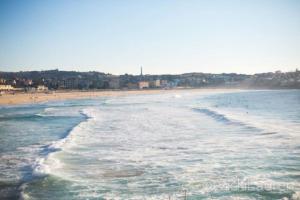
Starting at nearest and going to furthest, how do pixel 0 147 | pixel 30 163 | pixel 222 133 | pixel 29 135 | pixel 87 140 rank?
pixel 30 163 < pixel 0 147 < pixel 87 140 < pixel 222 133 < pixel 29 135

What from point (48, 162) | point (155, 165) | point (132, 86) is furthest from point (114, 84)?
point (155, 165)

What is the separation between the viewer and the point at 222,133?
1897 centimetres

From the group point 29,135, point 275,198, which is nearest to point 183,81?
point 29,135

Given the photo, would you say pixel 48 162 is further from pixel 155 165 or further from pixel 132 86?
pixel 132 86

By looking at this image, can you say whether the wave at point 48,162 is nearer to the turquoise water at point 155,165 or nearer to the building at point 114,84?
the turquoise water at point 155,165

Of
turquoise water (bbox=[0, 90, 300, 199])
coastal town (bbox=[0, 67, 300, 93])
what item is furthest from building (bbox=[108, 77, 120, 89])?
turquoise water (bbox=[0, 90, 300, 199])

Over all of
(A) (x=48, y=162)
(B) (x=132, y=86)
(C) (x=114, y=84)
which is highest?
(C) (x=114, y=84)

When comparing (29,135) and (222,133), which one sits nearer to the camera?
(222,133)

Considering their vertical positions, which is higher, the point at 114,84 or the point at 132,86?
the point at 114,84

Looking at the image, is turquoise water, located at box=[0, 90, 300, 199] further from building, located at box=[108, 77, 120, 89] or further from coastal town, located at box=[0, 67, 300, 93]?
building, located at box=[108, 77, 120, 89]

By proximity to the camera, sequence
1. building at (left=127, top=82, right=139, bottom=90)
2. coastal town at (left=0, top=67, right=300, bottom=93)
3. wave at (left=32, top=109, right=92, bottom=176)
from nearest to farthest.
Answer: wave at (left=32, top=109, right=92, bottom=176) < coastal town at (left=0, top=67, right=300, bottom=93) < building at (left=127, top=82, right=139, bottom=90)

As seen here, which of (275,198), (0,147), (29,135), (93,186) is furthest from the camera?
(29,135)

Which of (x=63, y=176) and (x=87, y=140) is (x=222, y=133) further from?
(x=63, y=176)

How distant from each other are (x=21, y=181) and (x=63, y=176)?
119 centimetres
